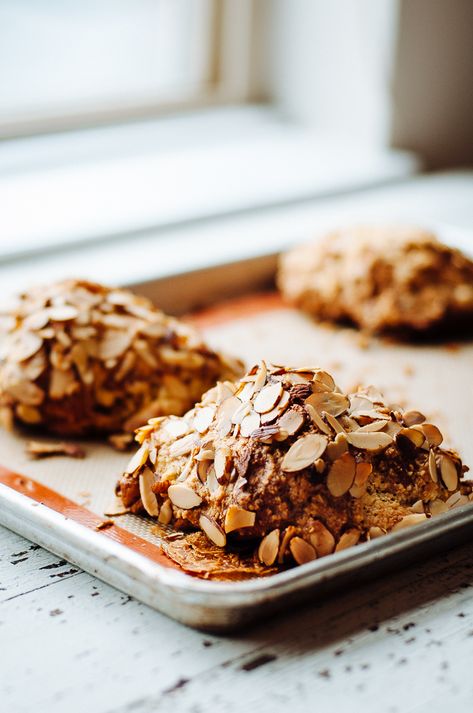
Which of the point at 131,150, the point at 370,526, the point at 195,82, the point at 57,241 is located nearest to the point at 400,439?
the point at 370,526

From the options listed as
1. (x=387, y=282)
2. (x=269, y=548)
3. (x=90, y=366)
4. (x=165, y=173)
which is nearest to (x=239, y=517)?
(x=269, y=548)

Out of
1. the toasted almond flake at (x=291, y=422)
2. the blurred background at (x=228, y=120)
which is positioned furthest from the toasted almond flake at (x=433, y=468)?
the blurred background at (x=228, y=120)

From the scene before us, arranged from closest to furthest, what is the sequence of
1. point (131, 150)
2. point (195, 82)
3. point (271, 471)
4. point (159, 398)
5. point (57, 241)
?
point (271, 471), point (159, 398), point (57, 241), point (131, 150), point (195, 82)

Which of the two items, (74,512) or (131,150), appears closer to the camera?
(74,512)

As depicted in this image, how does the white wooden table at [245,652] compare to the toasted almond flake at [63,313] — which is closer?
the white wooden table at [245,652]

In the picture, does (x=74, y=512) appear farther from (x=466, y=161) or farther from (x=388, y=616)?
(x=466, y=161)

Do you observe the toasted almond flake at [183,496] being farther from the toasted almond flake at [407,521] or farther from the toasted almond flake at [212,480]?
the toasted almond flake at [407,521]
